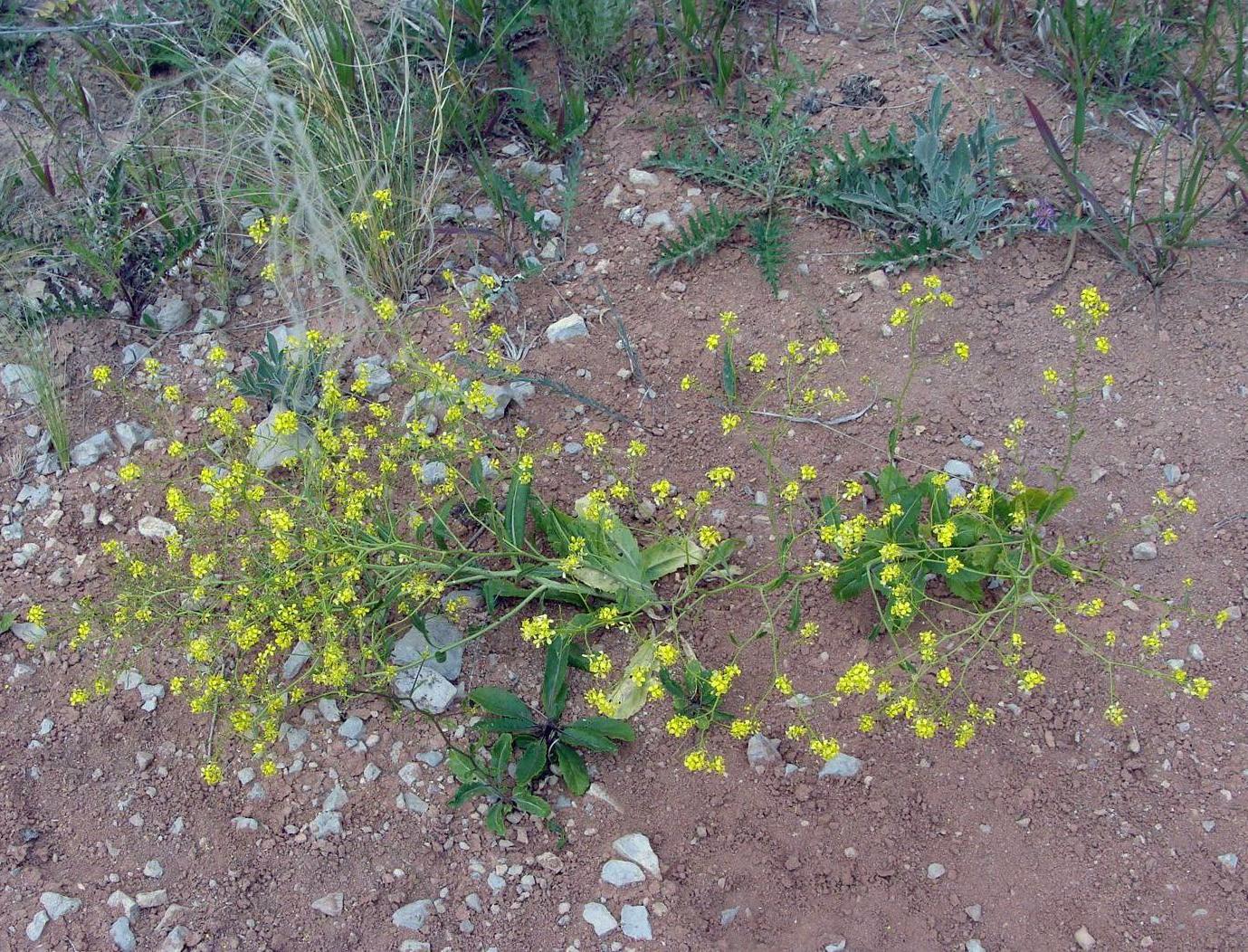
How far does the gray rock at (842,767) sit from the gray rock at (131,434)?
2104mm

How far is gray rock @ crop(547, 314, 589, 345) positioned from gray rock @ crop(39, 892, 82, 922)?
185 centimetres

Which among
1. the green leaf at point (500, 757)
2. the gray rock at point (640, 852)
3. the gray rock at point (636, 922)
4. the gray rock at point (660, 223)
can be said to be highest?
the gray rock at point (660, 223)

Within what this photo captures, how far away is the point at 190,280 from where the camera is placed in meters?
3.47

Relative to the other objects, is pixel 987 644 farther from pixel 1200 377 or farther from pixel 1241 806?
pixel 1200 377

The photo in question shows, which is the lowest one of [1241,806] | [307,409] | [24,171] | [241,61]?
[1241,806]

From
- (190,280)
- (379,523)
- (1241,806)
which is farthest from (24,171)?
(1241,806)

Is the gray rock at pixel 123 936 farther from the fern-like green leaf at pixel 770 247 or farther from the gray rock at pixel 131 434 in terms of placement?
the fern-like green leaf at pixel 770 247

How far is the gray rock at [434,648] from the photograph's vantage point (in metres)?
2.56

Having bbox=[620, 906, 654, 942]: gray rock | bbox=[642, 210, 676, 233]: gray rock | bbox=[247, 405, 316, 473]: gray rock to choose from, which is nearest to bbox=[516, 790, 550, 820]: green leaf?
bbox=[620, 906, 654, 942]: gray rock

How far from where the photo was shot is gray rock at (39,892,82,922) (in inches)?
88.4

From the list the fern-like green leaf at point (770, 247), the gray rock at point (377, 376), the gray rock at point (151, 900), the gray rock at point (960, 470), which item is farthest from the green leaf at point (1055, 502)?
the gray rock at point (151, 900)

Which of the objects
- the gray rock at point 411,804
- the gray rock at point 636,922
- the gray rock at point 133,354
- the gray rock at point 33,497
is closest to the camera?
the gray rock at point 636,922

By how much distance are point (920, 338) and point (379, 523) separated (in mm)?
1589

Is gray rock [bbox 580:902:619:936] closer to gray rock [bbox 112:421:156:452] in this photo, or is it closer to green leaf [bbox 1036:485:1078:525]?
green leaf [bbox 1036:485:1078:525]
